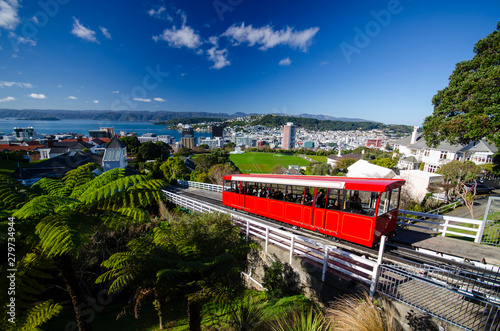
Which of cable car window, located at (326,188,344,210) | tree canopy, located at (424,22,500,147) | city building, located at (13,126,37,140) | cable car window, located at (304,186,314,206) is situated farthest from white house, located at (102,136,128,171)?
city building, located at (13,126,37,140)

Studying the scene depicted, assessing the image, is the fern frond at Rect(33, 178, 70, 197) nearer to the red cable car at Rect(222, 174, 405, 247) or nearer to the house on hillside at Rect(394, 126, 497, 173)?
the red cable car at Rect(222, 174, 405, 247)

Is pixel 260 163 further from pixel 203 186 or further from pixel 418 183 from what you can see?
pixel 418 183

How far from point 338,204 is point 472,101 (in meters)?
11.6

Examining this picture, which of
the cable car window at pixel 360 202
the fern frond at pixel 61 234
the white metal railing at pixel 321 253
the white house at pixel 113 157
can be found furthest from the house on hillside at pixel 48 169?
the cable car window at pixel 360 202

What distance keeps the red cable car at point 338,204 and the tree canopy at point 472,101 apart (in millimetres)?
7928

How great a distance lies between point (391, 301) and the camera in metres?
4.92

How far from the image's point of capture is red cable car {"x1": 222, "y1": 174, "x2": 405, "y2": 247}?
7.22m

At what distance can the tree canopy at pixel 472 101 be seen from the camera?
36.8ft

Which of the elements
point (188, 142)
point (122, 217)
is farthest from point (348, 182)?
point (188, 142)

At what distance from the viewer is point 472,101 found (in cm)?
1200

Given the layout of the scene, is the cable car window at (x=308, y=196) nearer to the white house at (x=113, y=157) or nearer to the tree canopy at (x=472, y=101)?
the tree canopy at (x=472, y=101)

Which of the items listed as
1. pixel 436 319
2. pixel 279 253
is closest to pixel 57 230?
pixel 279 253

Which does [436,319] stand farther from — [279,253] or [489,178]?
[489,178]

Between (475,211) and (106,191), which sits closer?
(106,191)
